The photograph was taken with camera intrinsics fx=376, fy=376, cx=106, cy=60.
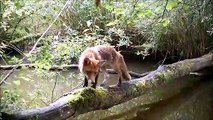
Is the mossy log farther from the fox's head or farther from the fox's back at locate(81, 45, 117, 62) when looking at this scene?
the fox's back at locate(81, 45, 117, 62)

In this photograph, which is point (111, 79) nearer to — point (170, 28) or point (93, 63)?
point (170, 28)

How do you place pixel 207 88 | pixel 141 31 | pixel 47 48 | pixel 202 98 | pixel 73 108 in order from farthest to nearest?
pixel 141 31, pixel 207 88, pixel 202 98, pixel 47 48, pixel 73 108

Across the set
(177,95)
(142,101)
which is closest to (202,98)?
(177,95)

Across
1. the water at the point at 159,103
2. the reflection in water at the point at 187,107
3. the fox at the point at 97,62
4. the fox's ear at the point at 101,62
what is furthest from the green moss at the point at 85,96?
the reflection in water at the point at 187,107

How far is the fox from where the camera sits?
4.49 meters

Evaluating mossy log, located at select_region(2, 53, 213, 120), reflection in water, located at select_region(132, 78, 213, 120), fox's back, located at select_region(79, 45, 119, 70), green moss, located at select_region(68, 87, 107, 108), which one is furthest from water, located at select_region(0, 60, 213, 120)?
fox's back, located at select_region(79, 45, 119, 70)

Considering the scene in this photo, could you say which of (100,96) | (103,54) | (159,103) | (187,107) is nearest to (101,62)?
(103,54)

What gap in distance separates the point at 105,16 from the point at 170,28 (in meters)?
1.56

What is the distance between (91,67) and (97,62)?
0.31ft

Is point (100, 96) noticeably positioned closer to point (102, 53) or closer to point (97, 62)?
point (97, 62)

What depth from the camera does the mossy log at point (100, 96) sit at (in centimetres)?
404

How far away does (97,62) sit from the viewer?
14.8 feet

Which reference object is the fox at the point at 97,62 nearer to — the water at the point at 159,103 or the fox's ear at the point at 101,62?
the fox's ear at the point at 101,62

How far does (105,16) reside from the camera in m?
8.40
